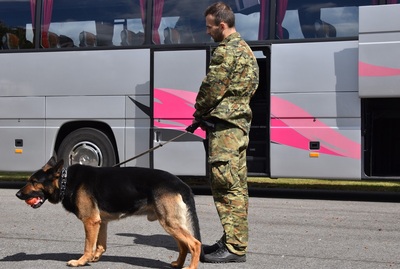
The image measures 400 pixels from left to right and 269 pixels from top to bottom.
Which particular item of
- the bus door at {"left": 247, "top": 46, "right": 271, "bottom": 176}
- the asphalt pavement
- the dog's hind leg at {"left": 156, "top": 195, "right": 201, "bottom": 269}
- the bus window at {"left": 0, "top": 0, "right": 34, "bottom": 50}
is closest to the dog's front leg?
the asphalt pavement

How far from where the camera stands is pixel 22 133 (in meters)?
13.8

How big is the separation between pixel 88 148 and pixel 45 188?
22.8 ft

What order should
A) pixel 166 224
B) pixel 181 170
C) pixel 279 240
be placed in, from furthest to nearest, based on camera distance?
pixel 181 170
pixel 279 240
pixel 166 224

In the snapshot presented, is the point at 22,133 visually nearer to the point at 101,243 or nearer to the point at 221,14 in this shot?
the point at 101,243

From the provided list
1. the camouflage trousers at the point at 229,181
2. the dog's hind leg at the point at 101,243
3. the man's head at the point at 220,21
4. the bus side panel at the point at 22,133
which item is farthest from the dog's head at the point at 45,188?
the bus side panel at the point at 22,133

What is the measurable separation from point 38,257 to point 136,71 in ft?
21.2

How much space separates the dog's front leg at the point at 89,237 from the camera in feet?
21.4

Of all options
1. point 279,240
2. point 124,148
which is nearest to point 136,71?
point 124,148

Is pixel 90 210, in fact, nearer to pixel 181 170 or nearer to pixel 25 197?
pixel 25 197

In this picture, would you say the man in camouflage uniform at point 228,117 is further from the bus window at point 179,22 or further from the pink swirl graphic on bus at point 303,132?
the bus window at point 179,22

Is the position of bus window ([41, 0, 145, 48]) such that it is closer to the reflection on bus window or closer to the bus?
the bus

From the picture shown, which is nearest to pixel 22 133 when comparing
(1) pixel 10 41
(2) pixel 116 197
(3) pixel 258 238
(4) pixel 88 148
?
(4) pixel 88 148

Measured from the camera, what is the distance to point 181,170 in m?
13.1

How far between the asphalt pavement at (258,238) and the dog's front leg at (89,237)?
0.35ft
